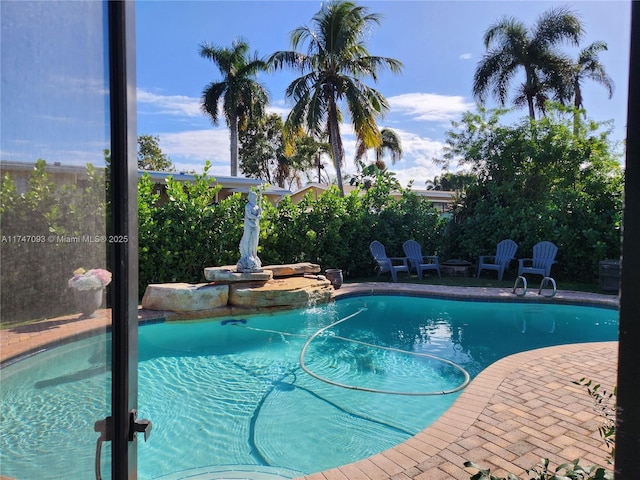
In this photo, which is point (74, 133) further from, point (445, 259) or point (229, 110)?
point (229, 110)

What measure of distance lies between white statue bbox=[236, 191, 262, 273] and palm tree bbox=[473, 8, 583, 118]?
1384cm

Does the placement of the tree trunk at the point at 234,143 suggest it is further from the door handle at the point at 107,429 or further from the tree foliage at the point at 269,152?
the door handle at the point at 107,429

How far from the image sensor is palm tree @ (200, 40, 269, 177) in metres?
19.1

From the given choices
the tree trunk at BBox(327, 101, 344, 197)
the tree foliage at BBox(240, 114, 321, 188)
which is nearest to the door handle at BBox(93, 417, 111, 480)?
the tree trunk at BBox(327, 101, 344, 197)

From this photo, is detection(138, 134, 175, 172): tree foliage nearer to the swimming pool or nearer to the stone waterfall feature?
the stone waterfall feature

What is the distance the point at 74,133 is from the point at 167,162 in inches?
1172

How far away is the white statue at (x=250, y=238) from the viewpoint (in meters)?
7.71

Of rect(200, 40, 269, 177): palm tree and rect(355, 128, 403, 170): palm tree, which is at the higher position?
rect(200, 40, 269, 177): palm tree

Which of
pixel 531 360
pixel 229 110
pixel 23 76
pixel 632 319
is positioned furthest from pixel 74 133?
pixel 229 110

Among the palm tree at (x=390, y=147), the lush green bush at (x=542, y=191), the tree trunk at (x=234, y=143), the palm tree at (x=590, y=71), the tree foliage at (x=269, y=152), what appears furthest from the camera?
the tree foliage at (x=269, y=152)

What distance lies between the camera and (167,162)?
93.5 feet

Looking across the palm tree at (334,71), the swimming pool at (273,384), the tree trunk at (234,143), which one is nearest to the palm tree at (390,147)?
the tree trunk at (234,143)

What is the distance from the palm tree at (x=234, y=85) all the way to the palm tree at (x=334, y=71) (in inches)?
211

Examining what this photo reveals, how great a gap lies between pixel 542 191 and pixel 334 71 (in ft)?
24.6
